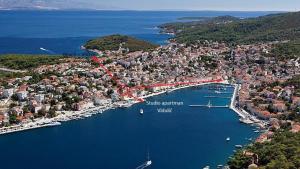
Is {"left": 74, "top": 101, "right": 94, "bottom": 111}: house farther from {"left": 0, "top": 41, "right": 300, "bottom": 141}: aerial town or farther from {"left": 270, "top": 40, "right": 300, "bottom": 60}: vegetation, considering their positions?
{"left": 270, "top": 40, "right": 300, "bottom": 60}: vegetation

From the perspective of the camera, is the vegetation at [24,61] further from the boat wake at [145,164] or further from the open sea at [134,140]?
the boat wake at [145,164]

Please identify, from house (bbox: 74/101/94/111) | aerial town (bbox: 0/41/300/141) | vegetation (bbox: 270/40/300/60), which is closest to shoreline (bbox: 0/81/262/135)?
aerial town (bbox: 0/41/300/141)

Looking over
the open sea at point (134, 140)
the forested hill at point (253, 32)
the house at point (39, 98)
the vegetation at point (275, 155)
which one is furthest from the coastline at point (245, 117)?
the forested hill at point (253, 32)

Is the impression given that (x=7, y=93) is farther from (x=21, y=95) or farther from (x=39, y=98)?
(x=39, y=98)

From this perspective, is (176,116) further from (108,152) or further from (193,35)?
(193,35)

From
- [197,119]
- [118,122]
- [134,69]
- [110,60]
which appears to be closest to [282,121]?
[197,119]

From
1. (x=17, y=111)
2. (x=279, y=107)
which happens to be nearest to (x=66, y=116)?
(x=17, y=111)
